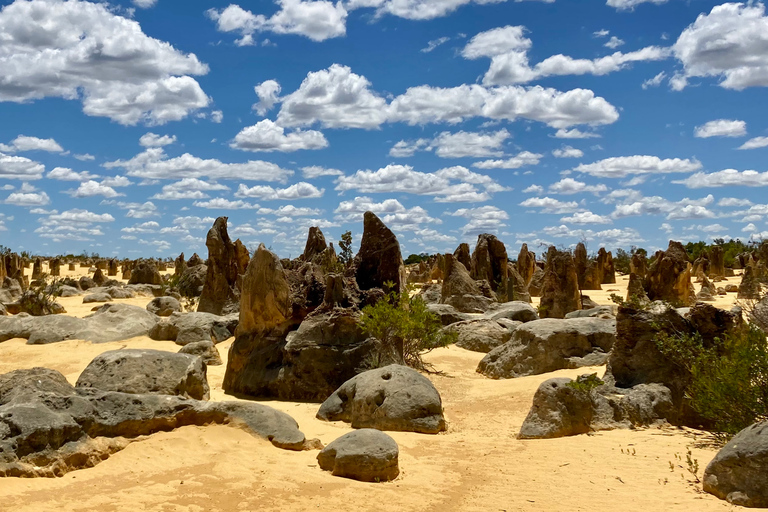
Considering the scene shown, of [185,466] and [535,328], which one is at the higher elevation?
[535,328]

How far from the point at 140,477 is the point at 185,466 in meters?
0.48

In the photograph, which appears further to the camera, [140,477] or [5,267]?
[5,267]

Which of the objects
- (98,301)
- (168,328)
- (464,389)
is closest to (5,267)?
(98,301)

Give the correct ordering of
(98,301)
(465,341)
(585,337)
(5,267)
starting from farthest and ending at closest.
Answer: (5,267) → (98,301) → (465,341) → (585,337)

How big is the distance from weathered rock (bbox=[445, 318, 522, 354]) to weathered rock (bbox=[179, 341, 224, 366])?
18.6 feet

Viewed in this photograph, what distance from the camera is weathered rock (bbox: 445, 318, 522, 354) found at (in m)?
17.1

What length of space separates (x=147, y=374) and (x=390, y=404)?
336 centimetres

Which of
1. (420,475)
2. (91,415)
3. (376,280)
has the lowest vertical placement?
(420,475)

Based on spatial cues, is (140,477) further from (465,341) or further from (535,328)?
(465,341)

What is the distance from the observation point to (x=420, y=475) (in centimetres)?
720

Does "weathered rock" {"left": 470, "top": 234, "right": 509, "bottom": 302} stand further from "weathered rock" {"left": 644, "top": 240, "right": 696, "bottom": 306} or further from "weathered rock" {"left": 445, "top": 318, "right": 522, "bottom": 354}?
"weathered rock" {"left": 445, "top": 318, "right": 522, "bottom": 354}

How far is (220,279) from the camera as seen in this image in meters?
22.2

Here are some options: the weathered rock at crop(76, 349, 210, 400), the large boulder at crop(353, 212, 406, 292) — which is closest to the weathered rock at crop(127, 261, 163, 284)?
the large boulder at crop(353, 212, 406, 292)

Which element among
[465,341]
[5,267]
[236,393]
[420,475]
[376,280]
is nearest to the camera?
[420,475]
